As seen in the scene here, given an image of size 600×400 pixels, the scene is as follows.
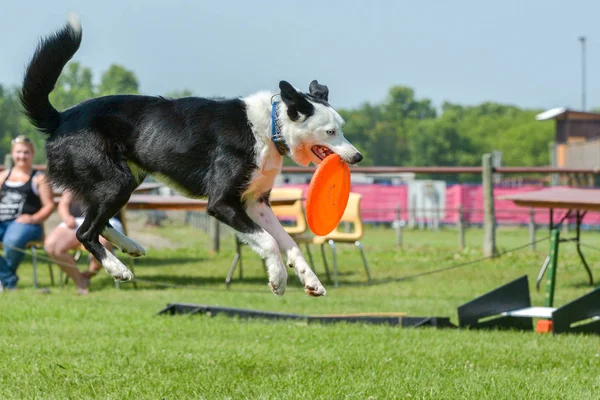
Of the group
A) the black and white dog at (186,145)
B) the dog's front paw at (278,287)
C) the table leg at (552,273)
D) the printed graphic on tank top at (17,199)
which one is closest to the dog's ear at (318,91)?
the black and white dog at (186,145)

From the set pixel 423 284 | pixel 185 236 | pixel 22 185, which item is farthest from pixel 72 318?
pixel 185 236

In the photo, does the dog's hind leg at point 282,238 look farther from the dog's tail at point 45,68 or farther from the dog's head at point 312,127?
the dog's tail at point 45,68

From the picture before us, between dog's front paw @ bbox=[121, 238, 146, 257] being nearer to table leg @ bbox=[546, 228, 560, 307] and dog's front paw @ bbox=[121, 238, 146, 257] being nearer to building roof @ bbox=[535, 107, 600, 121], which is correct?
table leg @ bbox=[546, 228, 560, 307]

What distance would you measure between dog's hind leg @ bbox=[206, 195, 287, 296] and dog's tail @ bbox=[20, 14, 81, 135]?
97cm

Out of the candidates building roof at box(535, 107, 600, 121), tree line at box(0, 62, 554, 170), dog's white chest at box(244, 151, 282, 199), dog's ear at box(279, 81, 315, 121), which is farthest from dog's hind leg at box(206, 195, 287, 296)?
tree line at box(0, 62, 554, 170)

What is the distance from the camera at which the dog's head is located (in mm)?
4027

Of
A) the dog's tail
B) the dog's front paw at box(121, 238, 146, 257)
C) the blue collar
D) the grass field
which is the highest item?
the dog's tail

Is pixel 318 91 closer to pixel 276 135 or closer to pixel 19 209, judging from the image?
pixel 276 135

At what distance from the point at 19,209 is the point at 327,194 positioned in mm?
6538

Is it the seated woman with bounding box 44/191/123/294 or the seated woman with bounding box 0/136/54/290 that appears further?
the seated woman with bounding box 0/136/54/290

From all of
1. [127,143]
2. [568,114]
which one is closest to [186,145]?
[127,143]

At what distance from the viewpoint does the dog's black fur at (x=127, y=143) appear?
4109 millimetres

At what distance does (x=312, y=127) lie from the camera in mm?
4055

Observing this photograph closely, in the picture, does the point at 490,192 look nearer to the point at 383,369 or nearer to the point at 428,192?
the point at 383,369
